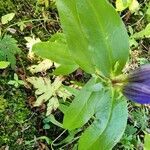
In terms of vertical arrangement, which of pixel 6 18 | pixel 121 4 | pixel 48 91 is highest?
pixel 6 18

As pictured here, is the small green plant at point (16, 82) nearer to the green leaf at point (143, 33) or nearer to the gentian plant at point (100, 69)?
the gentian plant at point (100, 69)

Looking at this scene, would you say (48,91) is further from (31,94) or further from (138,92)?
(138,92)

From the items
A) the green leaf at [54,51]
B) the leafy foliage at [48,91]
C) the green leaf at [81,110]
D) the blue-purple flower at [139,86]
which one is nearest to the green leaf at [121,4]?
the leafy foliage at [48,91]

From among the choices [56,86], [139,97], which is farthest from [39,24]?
[139,97]

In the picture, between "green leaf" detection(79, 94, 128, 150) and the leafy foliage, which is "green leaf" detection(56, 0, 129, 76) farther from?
the leafy foliage

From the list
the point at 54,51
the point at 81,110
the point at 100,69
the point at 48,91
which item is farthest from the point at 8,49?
the point at 100,69

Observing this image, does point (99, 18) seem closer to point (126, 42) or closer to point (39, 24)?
point (126, 42)
